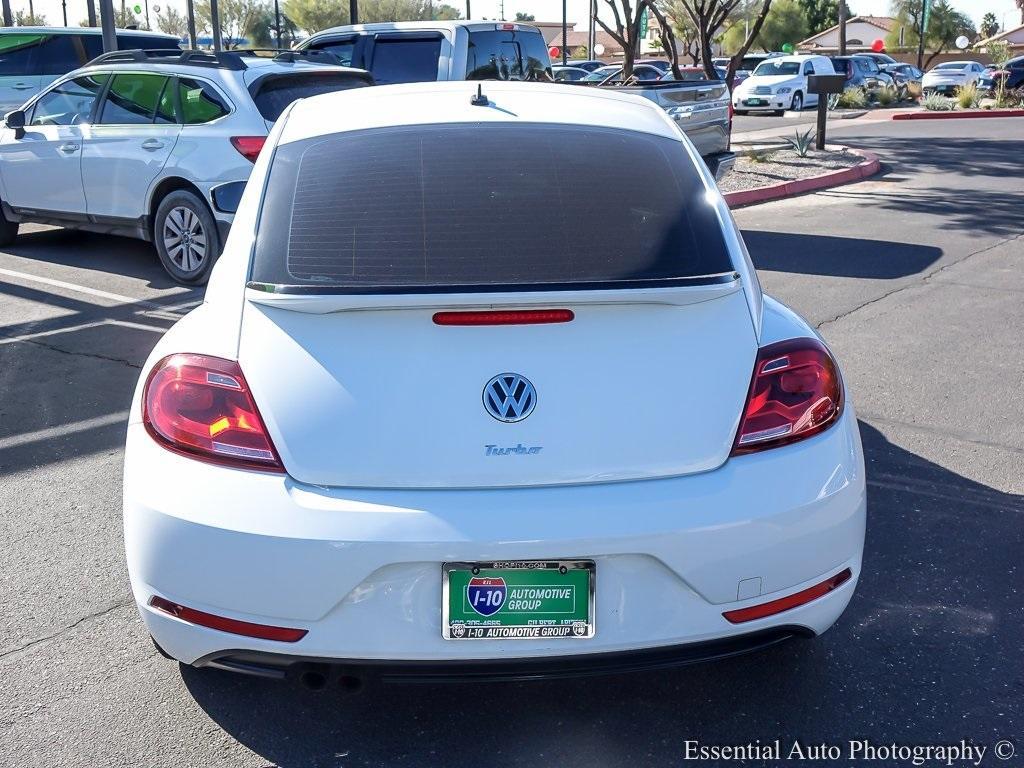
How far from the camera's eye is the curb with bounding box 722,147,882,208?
44.4ft

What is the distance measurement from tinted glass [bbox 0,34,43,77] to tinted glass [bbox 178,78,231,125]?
7.97 meters

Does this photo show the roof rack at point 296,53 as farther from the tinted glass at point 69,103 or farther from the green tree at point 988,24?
the green tree at point 988,24

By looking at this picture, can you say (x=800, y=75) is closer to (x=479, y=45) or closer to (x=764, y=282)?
(x=479, y=45)

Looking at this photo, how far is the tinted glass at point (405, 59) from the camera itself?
Answer: 1197 cm

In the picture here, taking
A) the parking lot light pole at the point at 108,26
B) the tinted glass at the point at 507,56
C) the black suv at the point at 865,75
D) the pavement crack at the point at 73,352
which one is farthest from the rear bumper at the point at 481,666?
the black suv at the point at 865,75

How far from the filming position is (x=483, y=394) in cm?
271

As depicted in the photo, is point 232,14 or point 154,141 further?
point 232,14

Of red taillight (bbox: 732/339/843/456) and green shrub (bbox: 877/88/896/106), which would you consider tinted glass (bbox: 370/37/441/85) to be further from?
green shrub (bbox: 877/88/896/106)

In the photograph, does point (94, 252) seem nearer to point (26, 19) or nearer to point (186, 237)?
point (186, 237)

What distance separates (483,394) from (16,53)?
15.0 metres

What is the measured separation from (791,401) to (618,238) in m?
0.63

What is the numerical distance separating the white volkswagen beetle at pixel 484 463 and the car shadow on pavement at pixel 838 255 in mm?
6531

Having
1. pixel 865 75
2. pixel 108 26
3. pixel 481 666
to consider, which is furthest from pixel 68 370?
pixel 865 75

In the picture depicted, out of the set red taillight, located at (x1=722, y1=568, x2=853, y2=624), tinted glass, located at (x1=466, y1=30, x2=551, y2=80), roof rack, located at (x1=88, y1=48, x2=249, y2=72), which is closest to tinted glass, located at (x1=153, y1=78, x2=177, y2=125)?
roof rack, located at (x1=88, y1=48, x2=249, y2=72)
